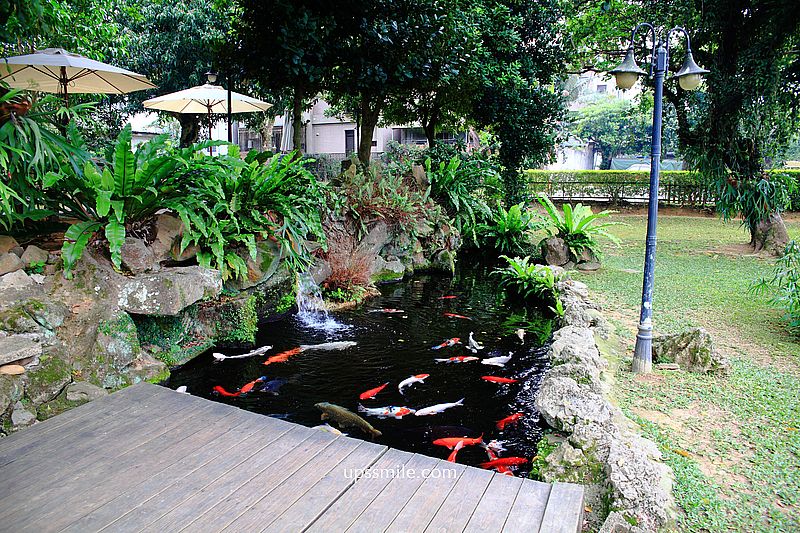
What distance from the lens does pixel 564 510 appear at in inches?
90.1

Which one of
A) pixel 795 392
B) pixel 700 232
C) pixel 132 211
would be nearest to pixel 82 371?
pixel 132 211

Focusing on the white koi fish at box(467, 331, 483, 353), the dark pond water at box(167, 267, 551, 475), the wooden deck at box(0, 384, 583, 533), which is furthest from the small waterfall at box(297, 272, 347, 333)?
the wooden deck at box(0, 384, 583, 533)

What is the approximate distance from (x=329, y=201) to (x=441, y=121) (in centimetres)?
635

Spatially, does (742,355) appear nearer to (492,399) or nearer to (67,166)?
(492,399)

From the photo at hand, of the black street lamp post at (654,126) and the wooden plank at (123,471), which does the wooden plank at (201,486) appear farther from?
the black street lamp post at (654,126)

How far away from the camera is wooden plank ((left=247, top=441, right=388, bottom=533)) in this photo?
2.21 metres

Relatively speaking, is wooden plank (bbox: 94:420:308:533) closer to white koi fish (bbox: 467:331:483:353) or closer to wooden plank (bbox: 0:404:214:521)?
wooden plank (bbox: 0:404:214:521)

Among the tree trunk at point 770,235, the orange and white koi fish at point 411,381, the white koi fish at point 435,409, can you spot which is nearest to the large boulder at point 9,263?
the orange and white koi fish at point 411,381

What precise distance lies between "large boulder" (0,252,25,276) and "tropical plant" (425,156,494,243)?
7858mm

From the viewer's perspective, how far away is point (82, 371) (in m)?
4.51

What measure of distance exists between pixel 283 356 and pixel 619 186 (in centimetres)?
1718

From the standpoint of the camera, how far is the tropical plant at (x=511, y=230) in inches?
448

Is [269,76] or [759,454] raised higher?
[269,76]

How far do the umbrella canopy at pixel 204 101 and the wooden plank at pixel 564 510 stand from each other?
33.9 ft
